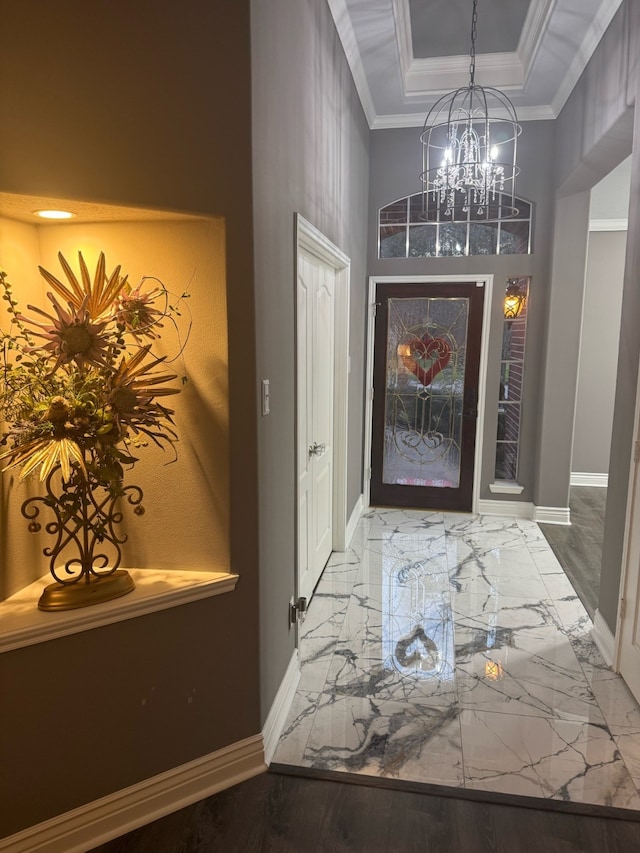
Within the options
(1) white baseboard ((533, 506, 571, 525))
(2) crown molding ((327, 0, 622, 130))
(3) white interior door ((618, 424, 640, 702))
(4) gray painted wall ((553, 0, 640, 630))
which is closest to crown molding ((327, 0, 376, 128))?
(2) crown molding ((327, 0, 622, 130))

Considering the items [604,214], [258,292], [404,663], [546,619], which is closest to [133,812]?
[404,663]

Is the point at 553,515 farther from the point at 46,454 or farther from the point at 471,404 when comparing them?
the point at 46,454

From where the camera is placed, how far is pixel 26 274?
6.23 feet

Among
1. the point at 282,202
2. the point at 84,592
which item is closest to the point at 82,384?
the point at 84,592

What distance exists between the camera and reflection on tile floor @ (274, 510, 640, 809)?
2.13 meters

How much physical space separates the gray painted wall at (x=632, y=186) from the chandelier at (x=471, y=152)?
18.7 inches

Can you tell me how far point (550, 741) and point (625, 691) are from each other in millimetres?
558

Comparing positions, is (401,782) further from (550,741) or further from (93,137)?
(93,137)

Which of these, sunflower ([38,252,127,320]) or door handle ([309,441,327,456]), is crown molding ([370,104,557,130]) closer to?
door handle ([309,441,327,456])

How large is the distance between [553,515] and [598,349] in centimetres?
203

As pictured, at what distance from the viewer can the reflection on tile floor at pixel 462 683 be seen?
2.13 meters

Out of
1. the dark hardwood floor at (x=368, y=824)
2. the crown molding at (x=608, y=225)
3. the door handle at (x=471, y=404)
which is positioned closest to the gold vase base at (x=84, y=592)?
the dark hardwood floor at (x=368, y=824)

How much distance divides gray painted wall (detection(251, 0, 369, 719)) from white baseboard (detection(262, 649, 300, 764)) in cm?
5

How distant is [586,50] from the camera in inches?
138
